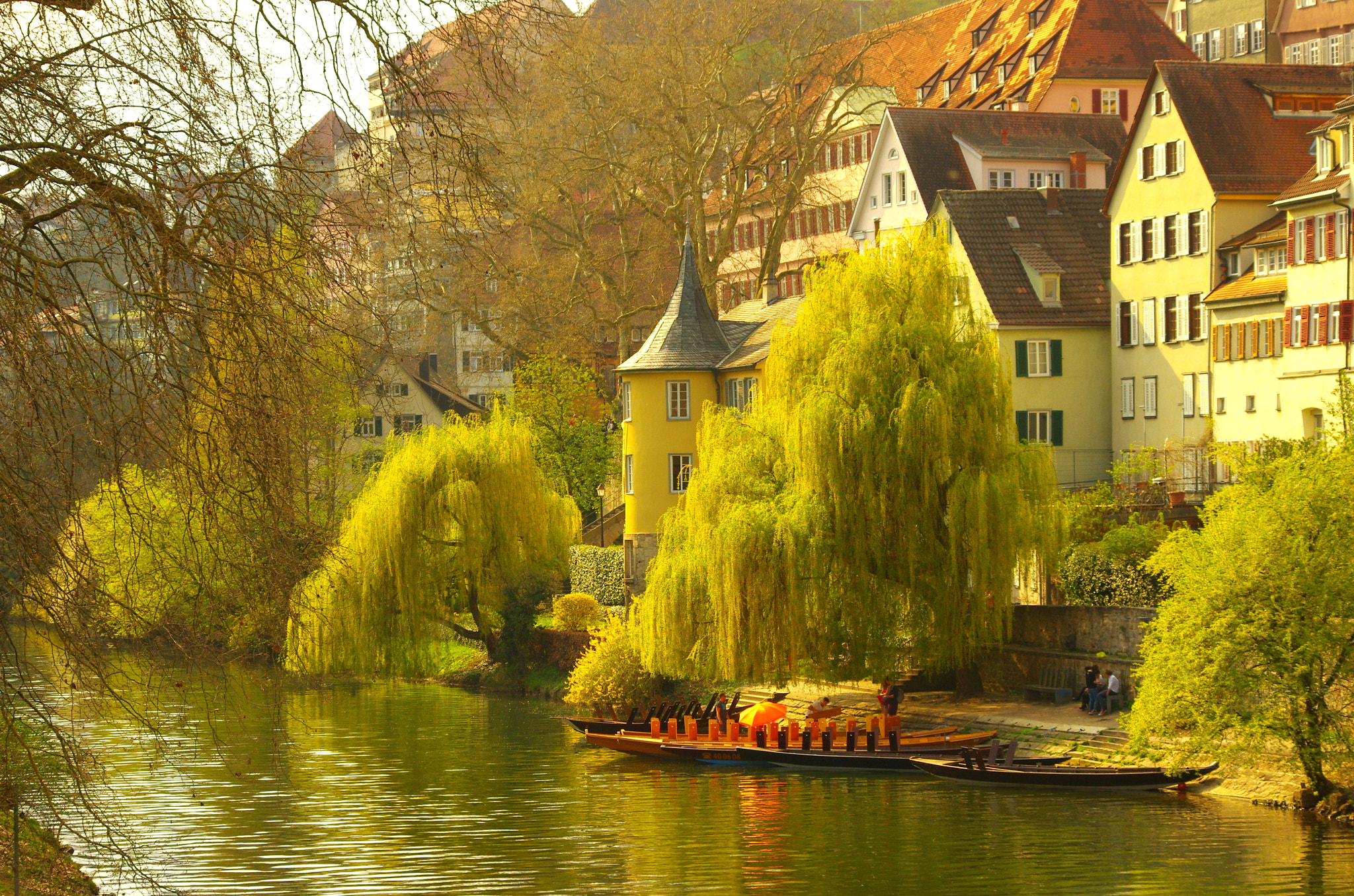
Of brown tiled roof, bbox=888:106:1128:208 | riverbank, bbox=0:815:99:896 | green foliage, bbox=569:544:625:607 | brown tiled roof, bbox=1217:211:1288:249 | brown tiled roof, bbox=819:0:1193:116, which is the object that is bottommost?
riverbank, bbox=0:815:99:896

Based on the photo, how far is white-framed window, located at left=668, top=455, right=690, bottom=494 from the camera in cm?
4753

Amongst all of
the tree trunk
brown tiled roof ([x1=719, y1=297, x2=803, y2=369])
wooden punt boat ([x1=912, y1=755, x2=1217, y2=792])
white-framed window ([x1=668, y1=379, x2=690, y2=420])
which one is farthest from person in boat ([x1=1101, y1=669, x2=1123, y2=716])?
white-framed window ([x1=668, y1=379, x2=690, y2=420])

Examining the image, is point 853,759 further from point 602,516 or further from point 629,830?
point 602,516

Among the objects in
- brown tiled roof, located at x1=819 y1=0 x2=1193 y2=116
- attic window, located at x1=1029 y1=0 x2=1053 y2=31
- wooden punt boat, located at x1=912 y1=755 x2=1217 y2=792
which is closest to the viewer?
wooden punt boat, located at x1=912 y1=755 x2=1217 y2=792

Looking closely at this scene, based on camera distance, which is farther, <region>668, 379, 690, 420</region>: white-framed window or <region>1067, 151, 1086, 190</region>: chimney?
<region>1067, 151, 1086, 190</region>: chimney

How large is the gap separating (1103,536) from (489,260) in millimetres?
27456

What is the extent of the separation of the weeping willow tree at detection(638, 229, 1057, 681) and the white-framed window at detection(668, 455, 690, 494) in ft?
46.4

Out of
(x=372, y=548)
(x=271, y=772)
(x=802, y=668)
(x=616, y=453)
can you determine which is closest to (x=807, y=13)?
(x=616, y=453)

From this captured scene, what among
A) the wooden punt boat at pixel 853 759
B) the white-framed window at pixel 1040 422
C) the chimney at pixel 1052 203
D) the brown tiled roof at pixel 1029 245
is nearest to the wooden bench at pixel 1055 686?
the wooden punt boat at pixel 853 759

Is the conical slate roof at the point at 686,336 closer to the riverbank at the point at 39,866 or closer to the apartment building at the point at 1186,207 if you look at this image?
the apartment building at the point at 1186,207

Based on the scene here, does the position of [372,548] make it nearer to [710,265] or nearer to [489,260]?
[710,265]

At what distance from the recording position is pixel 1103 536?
116 feet

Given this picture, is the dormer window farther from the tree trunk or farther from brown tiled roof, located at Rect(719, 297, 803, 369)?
the tree trunk

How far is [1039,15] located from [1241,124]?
26.2 metres
